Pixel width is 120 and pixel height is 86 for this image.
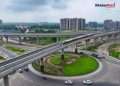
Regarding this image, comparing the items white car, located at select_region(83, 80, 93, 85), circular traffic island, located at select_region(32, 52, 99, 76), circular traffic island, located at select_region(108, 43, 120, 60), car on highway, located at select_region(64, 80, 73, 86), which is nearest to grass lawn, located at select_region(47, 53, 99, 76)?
circular traffic island, located at select_region(32, 52, 99, 76)

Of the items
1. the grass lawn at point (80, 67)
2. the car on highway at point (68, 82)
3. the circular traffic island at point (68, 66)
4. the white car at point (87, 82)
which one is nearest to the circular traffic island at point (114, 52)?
the circular traffic island at point (68, 66)

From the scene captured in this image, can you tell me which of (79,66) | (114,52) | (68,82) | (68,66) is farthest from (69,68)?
(114,52)

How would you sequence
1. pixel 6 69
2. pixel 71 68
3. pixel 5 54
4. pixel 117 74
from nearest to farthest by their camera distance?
pixel 6 69
pixel 117 74
pixel 71 68
pixel 5 54

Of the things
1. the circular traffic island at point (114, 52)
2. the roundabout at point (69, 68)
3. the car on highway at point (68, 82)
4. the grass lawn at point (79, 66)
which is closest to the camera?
the car on highway at point (68, 82)

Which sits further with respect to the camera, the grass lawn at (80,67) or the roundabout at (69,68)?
the grass lawn at (80,67)

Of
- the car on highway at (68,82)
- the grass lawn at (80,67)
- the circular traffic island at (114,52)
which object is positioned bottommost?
the car on highway at (68,82)

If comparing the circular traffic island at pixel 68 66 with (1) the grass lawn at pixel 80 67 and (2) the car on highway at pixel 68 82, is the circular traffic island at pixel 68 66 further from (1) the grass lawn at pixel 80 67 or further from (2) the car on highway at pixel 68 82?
(2) the car on highway at pixel 68 82

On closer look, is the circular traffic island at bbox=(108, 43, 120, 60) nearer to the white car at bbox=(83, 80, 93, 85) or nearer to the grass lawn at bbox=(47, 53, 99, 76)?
the grass lawn at bbox=(47, 53, 99, 76)

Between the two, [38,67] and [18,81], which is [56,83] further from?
[38,67]

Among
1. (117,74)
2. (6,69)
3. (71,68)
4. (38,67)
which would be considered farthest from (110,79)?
(6,69)
